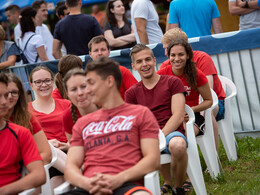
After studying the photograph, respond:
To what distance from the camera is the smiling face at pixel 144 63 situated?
179 inches

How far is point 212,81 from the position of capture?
17.9 feet

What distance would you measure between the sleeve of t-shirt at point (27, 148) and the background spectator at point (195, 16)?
3921 mm

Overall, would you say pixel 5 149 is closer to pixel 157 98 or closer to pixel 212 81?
pixel 157 98

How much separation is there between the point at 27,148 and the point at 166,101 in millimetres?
1639

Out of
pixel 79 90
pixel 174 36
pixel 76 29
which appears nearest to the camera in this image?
pixel 79 90

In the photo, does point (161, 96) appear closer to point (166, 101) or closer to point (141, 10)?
point (166, 101)

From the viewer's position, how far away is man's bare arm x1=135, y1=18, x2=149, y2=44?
272 inches

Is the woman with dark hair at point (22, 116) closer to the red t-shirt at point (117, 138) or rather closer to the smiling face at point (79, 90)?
the smiling face at point (79, 90)

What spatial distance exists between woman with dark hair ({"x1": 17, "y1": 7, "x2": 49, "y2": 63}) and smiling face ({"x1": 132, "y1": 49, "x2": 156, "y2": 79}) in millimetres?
3291

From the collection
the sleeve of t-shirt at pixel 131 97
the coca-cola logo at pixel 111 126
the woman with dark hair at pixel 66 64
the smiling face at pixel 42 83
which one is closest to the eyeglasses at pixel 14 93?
the coca-cola logo at pixel 111 126

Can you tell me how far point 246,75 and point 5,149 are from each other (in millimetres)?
3873

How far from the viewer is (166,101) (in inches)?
178

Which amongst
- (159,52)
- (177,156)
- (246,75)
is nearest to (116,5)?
(159,52)

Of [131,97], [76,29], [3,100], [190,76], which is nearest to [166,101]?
[131,97]
